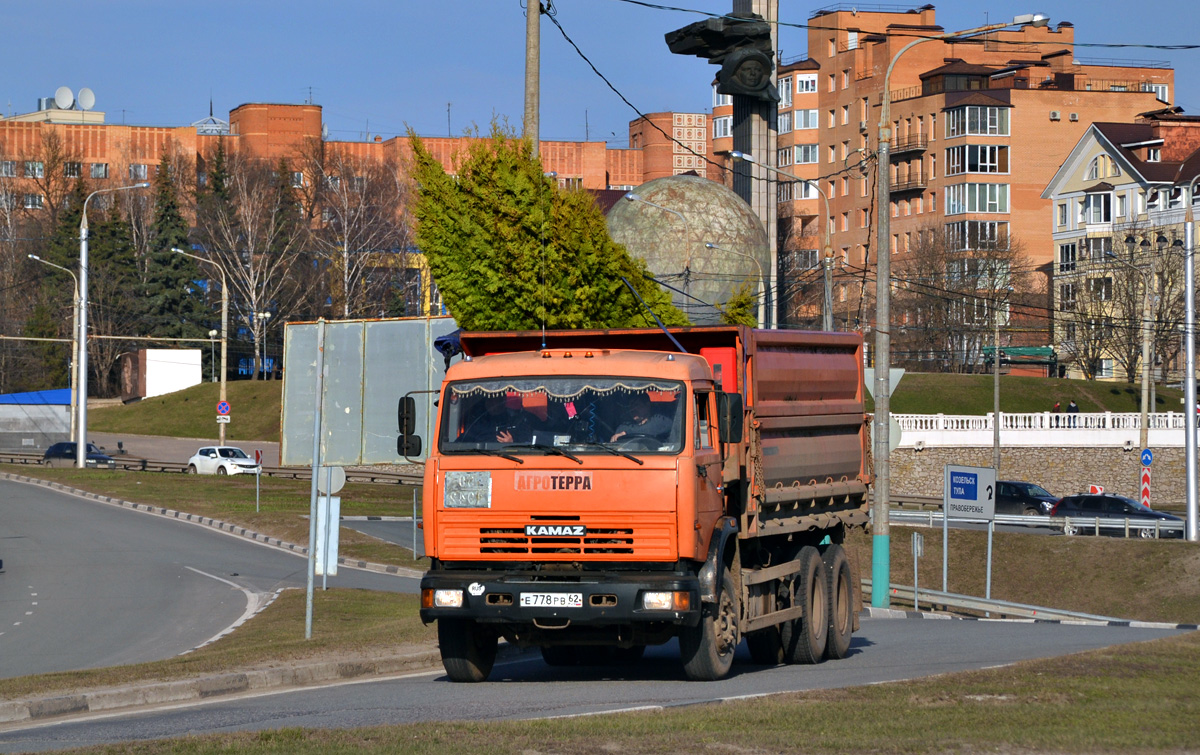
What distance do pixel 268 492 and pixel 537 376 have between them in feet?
127

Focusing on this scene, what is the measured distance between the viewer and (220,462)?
59.0m

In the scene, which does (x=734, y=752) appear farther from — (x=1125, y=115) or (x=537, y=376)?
(x=1125, y=115)

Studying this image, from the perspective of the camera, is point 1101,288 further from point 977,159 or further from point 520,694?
point 520,694

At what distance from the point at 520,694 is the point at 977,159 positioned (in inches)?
3467

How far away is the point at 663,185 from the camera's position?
144 feet

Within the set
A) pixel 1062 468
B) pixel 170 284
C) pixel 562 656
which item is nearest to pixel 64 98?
pixel 170 284

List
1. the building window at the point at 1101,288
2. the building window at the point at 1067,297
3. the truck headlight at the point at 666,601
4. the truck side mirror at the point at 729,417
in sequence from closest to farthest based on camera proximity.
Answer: the truck headlight at the point at 666,601, the truck side mirror at the point at 729,417, the building window at the point at 1101,288, the building window at the point at 1067,297

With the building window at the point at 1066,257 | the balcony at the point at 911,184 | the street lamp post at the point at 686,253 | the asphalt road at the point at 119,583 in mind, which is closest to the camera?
the asphalt road at the point at 119,583

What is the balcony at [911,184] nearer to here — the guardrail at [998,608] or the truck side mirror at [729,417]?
the guardrail at [998,608]

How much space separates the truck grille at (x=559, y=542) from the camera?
34.7ft

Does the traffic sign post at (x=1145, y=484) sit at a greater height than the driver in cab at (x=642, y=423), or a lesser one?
lesser

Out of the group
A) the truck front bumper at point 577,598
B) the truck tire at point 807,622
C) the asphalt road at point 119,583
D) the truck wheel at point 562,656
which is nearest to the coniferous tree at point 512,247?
the asphalt road at point 119,583

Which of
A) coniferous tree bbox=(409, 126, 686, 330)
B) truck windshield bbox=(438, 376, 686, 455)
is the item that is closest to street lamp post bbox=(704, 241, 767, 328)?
coniferous tree bbox=(409, 126, 686, 330)

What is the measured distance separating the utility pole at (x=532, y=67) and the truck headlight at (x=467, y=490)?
11005mm
